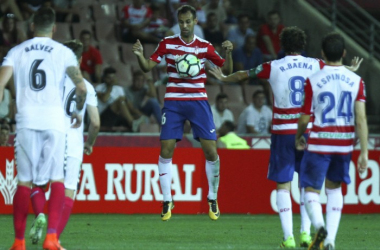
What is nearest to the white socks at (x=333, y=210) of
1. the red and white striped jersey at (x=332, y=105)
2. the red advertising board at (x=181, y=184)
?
the red and white striped jersey at (x=332, y=105)

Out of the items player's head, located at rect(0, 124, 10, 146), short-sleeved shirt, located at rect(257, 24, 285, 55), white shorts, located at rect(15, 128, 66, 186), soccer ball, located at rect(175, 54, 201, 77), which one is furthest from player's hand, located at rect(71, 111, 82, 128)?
short-sleeved shirt, located at rect(257, 24, 285, 55)

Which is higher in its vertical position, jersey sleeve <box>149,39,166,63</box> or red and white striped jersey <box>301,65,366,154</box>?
jersey sleeve <box>149,39,166,63</box>

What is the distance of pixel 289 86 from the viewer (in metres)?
9.67

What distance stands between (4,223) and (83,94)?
16.5 ft

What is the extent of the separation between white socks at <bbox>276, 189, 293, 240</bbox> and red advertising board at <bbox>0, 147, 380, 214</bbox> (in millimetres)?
5589

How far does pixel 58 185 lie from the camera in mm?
8484

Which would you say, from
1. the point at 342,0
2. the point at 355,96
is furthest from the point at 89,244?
the point at 342,0

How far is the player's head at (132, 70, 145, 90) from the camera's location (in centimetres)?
1728

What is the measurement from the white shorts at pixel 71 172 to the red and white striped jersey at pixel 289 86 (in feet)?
6.82

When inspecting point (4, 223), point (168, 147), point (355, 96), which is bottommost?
point (4, 223)

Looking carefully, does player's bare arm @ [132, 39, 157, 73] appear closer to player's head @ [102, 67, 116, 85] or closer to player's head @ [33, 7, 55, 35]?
player's head @ [33, 7, 55, 35]

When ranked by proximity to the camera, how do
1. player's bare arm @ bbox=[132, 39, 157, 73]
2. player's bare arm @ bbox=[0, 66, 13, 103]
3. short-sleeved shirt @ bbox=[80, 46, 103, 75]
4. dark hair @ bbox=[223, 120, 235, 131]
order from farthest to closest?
short-sleeved shirt @ bbox=[80, 46, 103, 75] < dark hair @ bbox=[223, 120, 235, 131] < player's bare arm @ bbox=[132, 39, 157, 73] < player's bare arm @ bbox=[0, 66, 13, 103]

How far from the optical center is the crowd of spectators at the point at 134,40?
16875 mm

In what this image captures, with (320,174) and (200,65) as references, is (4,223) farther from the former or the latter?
(320,174)
